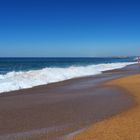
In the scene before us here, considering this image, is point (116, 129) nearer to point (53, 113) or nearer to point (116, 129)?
point (116, 129)

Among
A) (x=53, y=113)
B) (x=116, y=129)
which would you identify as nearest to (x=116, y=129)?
(x=116, y=129)

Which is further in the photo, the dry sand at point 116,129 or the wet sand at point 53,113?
the wet sand at point 53,113

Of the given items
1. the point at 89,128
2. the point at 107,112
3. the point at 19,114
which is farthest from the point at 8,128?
the point at 107,112

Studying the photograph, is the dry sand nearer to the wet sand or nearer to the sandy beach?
the sandy beach

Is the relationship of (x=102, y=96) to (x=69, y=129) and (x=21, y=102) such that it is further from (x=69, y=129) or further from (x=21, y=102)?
(x=69, y=129)

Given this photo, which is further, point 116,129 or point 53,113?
point 53,113

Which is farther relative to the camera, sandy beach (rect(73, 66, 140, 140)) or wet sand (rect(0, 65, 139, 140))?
wet sand (rect(0, 65, 139, 140))

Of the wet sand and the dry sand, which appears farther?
the wet sand

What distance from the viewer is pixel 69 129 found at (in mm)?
6594

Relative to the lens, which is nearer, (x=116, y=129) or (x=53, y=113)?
(x=116, y=129)

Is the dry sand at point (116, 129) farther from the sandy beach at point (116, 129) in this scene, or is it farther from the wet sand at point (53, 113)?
the wet sand at point (53, 113)

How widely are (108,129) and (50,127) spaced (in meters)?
1.39

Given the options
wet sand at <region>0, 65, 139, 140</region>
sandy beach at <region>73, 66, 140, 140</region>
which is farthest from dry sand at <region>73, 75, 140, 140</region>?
wet sand at <region>0, 65, 139, 140</region>

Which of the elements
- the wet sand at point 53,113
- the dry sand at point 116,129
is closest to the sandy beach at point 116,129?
the dry sand at point 116,129
